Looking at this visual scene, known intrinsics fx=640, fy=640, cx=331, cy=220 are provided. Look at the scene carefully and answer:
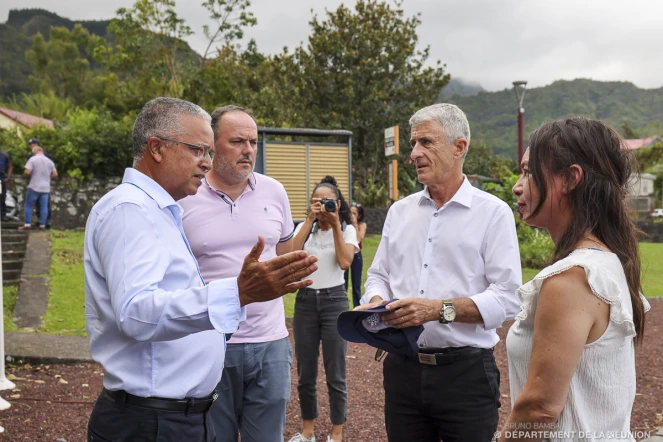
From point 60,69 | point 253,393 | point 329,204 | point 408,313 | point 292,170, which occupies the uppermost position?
point 60,69

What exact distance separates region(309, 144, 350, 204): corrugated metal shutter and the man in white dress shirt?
12.5 meters

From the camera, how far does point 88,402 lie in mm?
6102

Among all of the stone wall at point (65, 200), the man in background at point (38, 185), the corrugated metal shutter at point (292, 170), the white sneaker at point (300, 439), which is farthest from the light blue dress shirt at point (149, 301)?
the stone wall at point (65, 200)

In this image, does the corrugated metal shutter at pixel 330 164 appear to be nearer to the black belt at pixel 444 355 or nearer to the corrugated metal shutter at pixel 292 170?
the corrugated metal shutter at pixel 292 170

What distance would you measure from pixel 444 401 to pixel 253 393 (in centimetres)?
107

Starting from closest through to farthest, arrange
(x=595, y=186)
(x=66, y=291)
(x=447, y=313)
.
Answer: (x=595, y=186)
(x=447, y=313)
(x=66, y=291)

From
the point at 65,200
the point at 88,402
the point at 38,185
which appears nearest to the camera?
the point at 88,402

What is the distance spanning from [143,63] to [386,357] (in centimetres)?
2488

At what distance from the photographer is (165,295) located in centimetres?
208

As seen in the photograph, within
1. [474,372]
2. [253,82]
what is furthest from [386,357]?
[253,82]

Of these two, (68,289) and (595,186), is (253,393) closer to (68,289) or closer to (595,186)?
A: (595,186)

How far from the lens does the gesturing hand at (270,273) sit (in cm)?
205

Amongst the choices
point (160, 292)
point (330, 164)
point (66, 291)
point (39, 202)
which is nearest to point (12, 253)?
point (66, 291)

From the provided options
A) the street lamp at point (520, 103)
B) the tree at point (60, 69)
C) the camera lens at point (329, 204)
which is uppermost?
the tree at point (60, 69)
